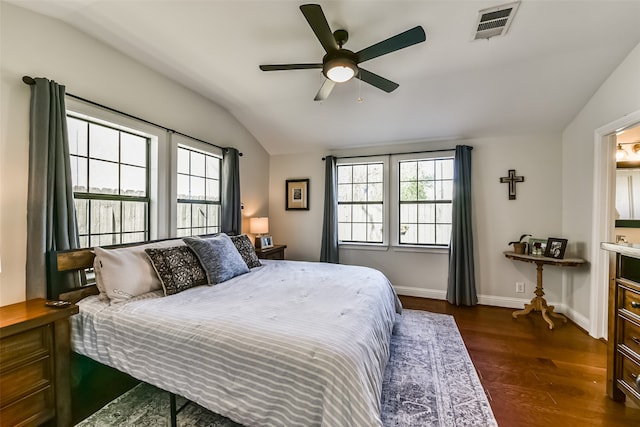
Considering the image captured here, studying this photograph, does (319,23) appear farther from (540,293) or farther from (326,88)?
(540,293)

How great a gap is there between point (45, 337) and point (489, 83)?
4.35 m

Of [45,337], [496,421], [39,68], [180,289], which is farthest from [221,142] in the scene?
[496,421]

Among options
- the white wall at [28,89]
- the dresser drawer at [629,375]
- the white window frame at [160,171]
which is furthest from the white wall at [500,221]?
the white wall at [28,89]

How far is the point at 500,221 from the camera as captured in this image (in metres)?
3.69

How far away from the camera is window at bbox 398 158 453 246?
13.2 feet

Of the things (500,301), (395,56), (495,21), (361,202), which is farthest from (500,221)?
(395,56)

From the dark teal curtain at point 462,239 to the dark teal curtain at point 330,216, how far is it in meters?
1.74

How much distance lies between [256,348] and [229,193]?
2657mm

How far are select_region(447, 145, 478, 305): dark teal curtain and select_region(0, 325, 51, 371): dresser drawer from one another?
13.5 feet

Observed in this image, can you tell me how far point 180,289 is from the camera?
6.97ft

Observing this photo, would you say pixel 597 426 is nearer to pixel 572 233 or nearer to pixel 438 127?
pixel 572 233

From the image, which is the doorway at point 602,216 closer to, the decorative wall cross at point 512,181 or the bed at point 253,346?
the decorative wall cross at point 512,181

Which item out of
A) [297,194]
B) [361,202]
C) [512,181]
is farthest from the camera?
[297,194]

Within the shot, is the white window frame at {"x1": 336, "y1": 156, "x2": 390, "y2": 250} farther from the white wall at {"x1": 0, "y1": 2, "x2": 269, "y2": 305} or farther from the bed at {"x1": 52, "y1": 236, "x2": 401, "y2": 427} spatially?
the white wall at {"x1": 0, "y1": 2, "x2": 269, "y2": 305}
